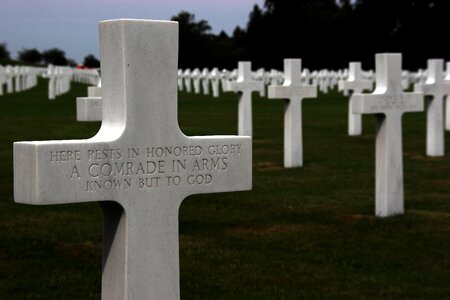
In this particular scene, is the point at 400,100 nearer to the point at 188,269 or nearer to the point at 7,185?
the point at 188,269

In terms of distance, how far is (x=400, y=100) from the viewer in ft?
38.1

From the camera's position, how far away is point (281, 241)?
9898 mm

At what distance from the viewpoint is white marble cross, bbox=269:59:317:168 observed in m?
16.5

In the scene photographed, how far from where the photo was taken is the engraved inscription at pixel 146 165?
17.4ft

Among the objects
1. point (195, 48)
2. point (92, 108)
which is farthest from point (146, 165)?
point (195, 48)

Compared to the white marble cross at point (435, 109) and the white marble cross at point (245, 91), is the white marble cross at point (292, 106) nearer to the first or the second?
the white marble cross at point (435, 109)

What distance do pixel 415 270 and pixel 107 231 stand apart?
147 inches

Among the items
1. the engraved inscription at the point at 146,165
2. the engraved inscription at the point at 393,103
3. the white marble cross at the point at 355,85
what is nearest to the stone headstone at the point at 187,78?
the white marble cross at the point at 355,85

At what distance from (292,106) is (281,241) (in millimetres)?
6964

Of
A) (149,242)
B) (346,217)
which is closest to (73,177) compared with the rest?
(149,242)

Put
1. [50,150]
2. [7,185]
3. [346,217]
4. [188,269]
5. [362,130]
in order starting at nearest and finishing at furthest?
[50,150] < [188,269] < [346,217] < [7,185] < [362,130]

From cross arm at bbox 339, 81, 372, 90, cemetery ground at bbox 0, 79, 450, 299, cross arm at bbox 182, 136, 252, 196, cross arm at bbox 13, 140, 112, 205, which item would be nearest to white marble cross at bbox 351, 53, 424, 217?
cemetery ground at bbox 0, 79, 450, 299

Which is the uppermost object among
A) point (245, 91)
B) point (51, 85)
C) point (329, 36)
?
point (329, 36)

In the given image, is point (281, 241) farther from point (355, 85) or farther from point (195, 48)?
point (195, 48)
